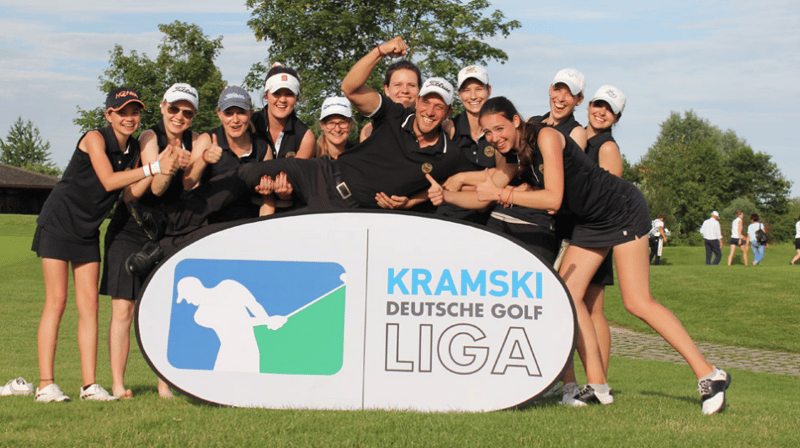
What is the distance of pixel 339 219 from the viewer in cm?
527

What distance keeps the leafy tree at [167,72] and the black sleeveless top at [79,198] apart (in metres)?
36.8

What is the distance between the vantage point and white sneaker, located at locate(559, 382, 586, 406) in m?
5.46

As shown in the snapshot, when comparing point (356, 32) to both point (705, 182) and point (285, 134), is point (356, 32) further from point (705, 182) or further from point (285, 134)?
point (705, 182)

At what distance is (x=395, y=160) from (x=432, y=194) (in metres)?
0.39

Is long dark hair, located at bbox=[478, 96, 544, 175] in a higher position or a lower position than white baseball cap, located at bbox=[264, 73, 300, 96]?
lower

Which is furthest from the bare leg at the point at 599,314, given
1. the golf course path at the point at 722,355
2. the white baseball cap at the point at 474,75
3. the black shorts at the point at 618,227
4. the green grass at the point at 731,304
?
the green grass at the point at 731,304

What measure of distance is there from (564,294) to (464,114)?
1744mm

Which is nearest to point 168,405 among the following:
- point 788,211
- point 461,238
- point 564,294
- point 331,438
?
point 331,438

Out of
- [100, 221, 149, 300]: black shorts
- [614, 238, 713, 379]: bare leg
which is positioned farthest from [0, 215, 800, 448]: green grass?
[100, 221, 149, 300]: black shorts

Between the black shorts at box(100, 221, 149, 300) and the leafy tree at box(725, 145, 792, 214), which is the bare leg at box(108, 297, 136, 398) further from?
the leafy tree at box(725, 145, 792, 214)

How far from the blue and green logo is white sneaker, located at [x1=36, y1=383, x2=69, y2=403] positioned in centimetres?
91

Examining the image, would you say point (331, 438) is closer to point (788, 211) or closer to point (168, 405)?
point (168, 405)

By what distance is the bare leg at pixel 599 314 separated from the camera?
601 centimetres

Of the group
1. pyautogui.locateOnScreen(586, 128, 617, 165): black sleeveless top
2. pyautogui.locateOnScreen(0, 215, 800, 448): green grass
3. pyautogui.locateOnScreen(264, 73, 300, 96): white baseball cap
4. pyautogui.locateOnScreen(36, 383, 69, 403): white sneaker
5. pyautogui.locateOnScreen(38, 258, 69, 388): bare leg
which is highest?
pyautogui.locateOnScreen(264, 73, 300, 96): white baseball cap
